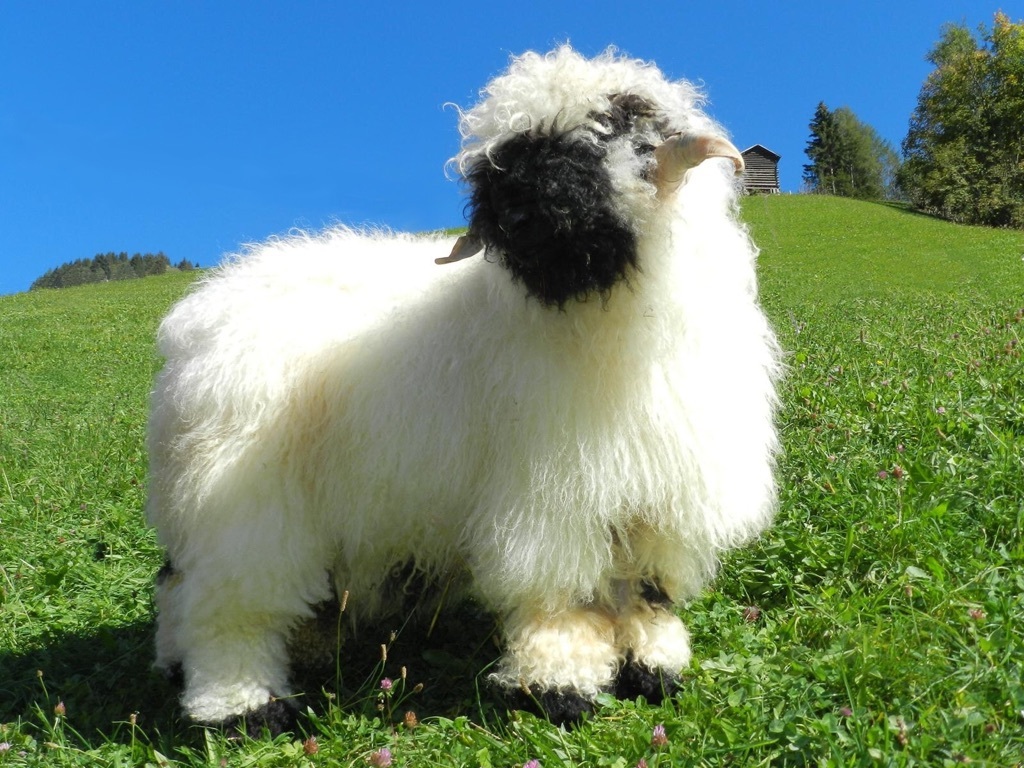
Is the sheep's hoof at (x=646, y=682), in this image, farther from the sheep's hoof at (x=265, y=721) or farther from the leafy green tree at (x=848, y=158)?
the leafy green tree at (x=848, y=158)

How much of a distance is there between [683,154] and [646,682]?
1666 mm

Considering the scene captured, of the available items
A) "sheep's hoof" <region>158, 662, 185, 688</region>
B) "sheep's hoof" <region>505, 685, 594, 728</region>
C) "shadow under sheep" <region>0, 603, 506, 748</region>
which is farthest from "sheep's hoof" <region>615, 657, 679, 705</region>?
"sheep's hoof" <region>158, 662, 185, 688</region>

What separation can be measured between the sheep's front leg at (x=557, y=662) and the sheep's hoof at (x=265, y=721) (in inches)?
30.9

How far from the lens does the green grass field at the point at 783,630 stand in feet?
7.84

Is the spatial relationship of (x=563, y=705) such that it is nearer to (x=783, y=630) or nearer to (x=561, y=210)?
(x=783, y=630)

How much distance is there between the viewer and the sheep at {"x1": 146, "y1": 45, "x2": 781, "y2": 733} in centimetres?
243

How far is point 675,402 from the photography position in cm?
269

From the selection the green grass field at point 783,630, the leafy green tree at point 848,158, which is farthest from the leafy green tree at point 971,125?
the green grass field at point 783,630

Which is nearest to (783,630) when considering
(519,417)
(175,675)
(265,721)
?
(519,417)

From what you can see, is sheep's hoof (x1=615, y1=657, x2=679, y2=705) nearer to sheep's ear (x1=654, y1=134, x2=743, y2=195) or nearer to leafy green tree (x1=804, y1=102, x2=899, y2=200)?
sheep's ear (x1=654, y1=134, x2=743, y2=195)

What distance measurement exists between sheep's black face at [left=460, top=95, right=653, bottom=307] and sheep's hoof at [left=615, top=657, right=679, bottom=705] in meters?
1.25

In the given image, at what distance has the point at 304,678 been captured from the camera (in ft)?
10.8

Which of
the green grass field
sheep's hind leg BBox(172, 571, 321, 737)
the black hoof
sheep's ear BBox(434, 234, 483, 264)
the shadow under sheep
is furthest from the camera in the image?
the black hoof

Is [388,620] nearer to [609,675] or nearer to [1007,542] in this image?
[609,675]
